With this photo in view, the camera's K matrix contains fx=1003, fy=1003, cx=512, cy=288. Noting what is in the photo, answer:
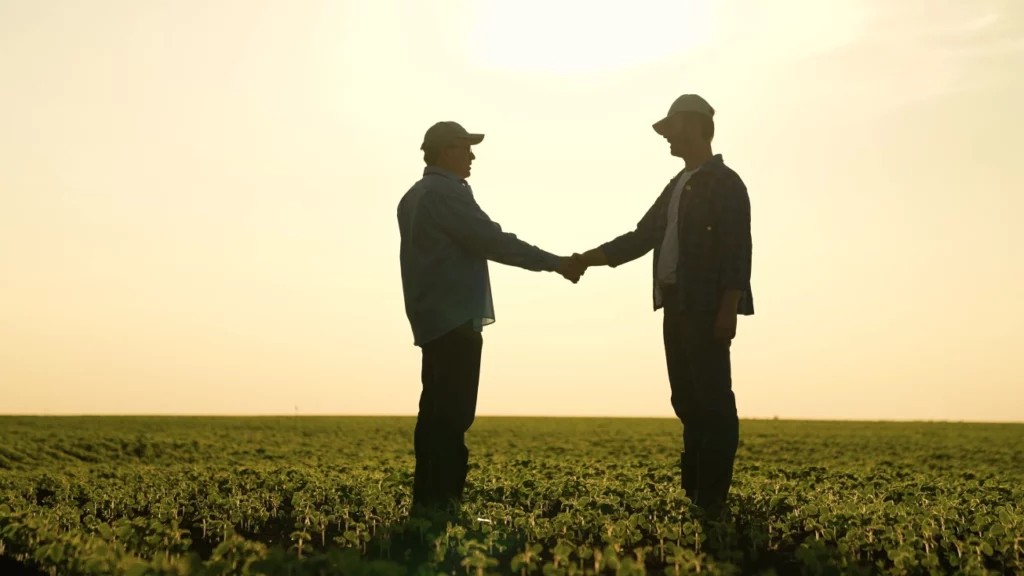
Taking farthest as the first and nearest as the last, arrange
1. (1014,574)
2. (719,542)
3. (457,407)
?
(457,407)
(719,542)
(1014,574)

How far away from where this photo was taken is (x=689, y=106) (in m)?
7.94

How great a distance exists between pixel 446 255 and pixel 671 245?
1.79 meters

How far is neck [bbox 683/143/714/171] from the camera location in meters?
8.06

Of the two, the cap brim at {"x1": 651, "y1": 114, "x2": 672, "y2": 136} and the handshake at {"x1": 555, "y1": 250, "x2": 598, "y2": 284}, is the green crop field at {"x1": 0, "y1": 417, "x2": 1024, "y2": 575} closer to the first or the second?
the handshake at {"x1": 555, "y1": 250, "x2": 598, "y2": 284}

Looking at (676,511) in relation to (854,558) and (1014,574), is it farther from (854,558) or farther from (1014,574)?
(1014,574)

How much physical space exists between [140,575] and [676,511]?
392 centimetres

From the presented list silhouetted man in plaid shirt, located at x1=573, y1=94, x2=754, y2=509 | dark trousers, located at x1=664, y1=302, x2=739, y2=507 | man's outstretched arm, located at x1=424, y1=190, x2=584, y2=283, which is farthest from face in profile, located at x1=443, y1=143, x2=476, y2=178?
dark trousers, located at x1=664, y1=302, x2=739, y2=507

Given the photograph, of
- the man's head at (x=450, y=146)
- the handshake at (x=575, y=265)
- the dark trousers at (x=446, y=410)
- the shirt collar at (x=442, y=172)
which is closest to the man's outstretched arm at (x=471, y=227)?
the shirt collar at (x=442, y=172)

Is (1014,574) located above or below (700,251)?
below

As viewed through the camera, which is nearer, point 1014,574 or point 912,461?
point 1014,574

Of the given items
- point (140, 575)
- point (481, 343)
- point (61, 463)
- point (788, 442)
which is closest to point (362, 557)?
point (140, 575)

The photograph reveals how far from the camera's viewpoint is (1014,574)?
19.6ft

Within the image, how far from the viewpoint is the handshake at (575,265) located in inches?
362

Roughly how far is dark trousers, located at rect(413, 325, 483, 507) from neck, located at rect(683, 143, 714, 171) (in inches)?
88.3
